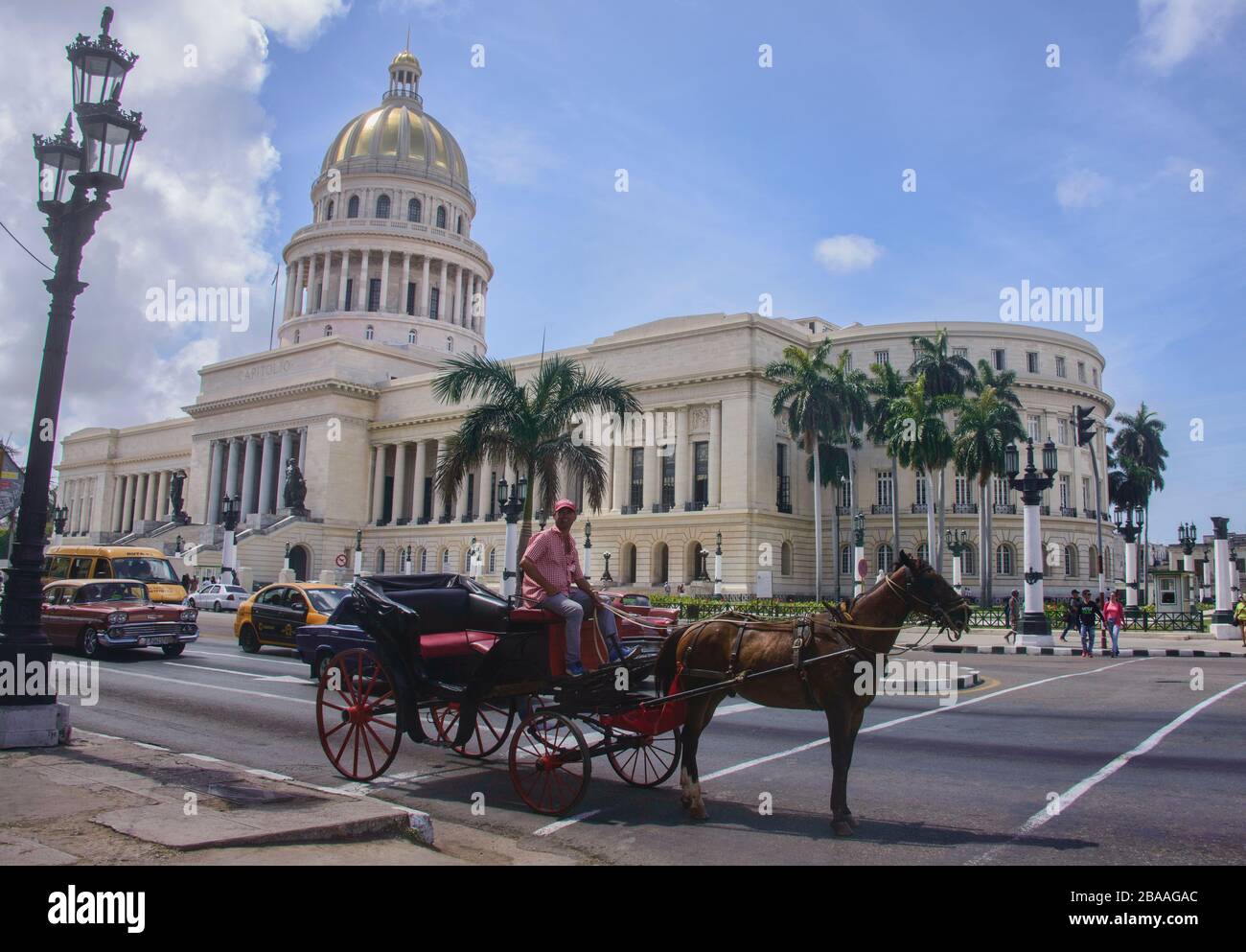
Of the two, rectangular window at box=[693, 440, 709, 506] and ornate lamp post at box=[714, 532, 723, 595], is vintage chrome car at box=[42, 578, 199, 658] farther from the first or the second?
rectangular window at box=[693, 440, 709, 506]

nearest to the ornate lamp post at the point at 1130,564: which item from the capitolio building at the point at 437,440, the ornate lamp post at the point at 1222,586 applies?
the ornate lamp post at the point at 1222,586

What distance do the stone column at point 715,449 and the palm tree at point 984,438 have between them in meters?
13.3

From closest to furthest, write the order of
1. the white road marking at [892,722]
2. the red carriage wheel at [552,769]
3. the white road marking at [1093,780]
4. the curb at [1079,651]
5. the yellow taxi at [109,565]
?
the white road marking at [1093,780] < the red carriage wheel at [552,769] < the white road marking at [892,722] < the curb at [1079,651] < the yellow taxi at [109,565]

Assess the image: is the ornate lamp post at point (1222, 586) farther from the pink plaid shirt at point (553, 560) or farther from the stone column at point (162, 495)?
the stone column at point (162, 495)

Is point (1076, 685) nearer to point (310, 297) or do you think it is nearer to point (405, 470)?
point (405, 470)

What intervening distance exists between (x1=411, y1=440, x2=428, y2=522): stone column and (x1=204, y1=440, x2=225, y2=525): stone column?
1860 centimetres

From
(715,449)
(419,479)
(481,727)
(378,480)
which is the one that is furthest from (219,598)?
(481,727)

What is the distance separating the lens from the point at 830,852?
255 inches

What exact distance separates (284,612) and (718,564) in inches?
1355

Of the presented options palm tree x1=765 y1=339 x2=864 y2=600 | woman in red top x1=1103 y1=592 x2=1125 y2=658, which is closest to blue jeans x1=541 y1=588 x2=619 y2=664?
woman in red top x1=1103 y1=592 x2=1125 y2=658

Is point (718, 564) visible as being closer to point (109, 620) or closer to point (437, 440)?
point (437, 440)

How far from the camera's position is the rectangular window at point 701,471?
2255 inches

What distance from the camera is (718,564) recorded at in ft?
172
